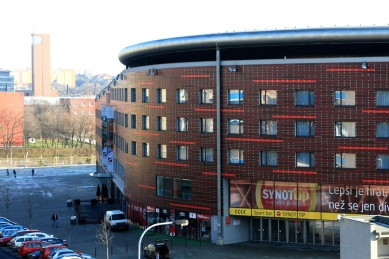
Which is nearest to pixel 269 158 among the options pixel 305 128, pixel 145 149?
pixel 305 128

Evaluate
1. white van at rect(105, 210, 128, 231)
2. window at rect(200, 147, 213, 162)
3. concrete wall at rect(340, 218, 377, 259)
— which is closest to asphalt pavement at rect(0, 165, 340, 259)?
white van at rect(105, 210, 128, 231)

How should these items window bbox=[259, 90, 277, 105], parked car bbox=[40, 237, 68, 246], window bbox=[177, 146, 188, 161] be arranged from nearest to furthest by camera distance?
window bbox=[259, 90, 277, 105] → parked car bbox=[40, 237, 68, 246] → window bbox=[177, 146, 188, 161]

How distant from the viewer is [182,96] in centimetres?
6469

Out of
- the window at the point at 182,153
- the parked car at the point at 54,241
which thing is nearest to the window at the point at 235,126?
the window at the point at 182,153

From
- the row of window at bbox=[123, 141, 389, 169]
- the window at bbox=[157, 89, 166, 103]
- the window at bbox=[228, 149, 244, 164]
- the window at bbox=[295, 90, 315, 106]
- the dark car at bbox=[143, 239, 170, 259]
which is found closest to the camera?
the dark car at bbox=[143, 239, 170, 259]

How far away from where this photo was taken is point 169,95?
65688 millimetres

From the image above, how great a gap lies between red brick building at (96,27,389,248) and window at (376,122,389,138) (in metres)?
0.07

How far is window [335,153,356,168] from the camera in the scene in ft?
188

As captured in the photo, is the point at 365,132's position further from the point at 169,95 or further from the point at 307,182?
the point at 169,95

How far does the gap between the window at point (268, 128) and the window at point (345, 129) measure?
16.4ft

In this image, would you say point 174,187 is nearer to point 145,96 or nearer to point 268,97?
point 145,96

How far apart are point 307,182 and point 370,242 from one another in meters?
22.9

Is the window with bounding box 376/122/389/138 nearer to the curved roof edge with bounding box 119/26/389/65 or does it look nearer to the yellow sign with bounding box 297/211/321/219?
the curved roof edge with bounding box 119/26/389/65

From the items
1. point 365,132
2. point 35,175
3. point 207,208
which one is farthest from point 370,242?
point 35,175
